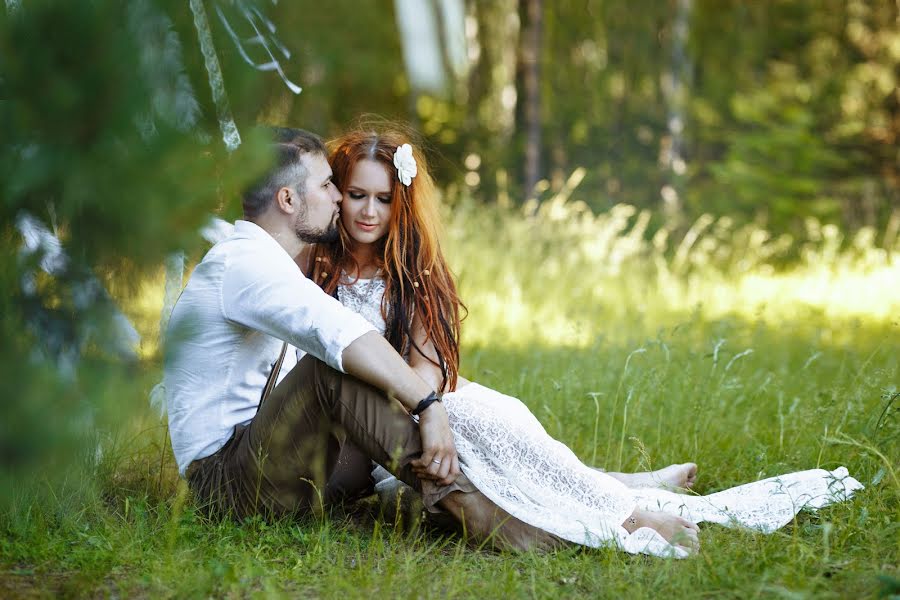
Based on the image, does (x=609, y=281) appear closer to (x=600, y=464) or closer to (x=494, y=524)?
(x=600, y=464)

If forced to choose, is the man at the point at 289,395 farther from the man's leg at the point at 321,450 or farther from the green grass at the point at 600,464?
the green grass at the point at 600,464

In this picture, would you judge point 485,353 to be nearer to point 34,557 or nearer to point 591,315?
point 591,315

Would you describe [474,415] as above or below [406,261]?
below

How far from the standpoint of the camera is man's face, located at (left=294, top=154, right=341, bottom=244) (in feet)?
8.64

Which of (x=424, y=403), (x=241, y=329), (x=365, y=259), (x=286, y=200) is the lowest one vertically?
(x=424, y=403)

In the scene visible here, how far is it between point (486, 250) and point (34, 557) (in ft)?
14.5

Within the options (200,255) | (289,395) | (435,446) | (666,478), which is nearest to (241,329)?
(289,395)

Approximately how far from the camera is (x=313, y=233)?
2670 millimetres

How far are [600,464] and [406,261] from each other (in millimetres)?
1081

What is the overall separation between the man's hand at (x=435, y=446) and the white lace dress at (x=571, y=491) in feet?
0.48

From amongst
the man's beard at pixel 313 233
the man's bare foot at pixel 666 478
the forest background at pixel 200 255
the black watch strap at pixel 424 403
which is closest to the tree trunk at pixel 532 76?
the forest background at pixel 200 255

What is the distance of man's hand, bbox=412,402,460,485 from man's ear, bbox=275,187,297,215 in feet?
2.42

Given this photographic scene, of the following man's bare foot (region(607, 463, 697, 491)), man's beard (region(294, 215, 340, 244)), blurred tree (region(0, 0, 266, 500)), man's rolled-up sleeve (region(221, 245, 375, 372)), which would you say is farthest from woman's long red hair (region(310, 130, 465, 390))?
blurred tree (region(0, 0, 266, 500))

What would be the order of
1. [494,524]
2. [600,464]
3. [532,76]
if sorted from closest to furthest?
[494,524]
[600,464]
[532,76]
